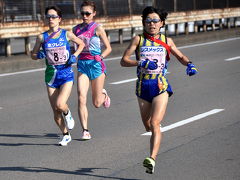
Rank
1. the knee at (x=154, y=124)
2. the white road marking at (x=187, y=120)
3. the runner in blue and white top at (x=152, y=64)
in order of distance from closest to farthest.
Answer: the knee at (x=154, y=124) < the runner in blue and white top at (x=152, y=64) < the white road marking at (x=187, y=120)

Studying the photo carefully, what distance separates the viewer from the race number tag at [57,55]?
9.28 m

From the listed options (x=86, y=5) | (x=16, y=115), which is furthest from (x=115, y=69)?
(x=86, y=5)

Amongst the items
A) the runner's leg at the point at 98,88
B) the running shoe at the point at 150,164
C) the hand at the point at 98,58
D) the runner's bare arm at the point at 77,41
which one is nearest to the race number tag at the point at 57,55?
the runner's bare arm at the point at 77,41

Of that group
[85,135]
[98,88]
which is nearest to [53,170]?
[85,135]

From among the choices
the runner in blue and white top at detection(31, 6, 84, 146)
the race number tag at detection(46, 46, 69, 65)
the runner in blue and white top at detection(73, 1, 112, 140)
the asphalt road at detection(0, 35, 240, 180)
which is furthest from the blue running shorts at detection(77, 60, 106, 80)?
the asphalt road at detection(0, 35, 240, 180)

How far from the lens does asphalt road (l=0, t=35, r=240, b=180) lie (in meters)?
7.62

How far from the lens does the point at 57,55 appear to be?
9.29 meters

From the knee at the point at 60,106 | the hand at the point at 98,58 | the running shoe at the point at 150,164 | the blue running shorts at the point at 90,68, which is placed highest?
the hand at the point at 98,58

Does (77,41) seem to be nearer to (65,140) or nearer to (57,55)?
(57,55)

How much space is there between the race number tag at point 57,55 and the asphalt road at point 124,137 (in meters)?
1.06

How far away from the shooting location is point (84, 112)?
31.7ft

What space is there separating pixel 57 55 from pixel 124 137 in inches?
55.9

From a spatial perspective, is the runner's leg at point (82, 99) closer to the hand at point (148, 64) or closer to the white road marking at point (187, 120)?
the white road marking at point (187, 120)

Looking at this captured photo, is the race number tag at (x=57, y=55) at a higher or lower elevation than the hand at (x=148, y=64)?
lower
